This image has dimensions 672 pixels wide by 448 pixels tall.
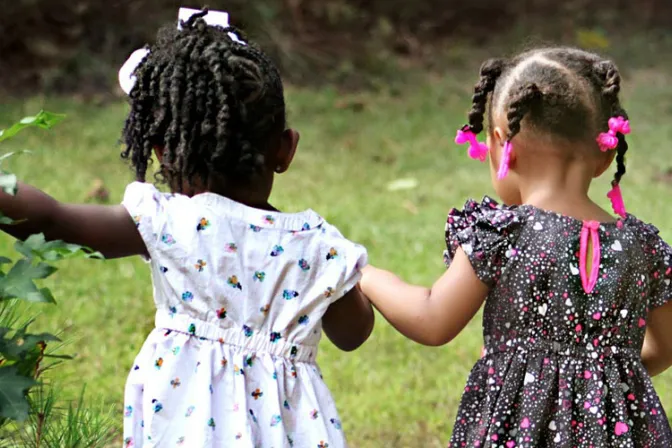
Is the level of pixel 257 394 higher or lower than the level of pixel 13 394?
higher

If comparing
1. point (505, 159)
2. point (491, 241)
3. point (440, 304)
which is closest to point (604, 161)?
point (505, 159)

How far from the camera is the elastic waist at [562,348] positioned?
2516 millimetres

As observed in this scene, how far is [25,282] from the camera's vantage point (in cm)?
193

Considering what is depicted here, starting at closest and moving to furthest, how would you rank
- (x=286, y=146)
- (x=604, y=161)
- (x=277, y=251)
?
1. (x=277, y=251)
2. (x=286, y=146)
3. (x=604, y=161)

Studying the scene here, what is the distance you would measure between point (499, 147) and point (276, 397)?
30.3 inches

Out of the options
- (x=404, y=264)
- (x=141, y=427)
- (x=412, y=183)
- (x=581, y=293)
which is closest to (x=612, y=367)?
(x=581, y=293)

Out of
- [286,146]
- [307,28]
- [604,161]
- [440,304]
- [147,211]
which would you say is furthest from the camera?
[307,28]

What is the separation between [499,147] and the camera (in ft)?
8.66

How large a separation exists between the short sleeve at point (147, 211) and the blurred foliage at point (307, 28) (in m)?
6.29

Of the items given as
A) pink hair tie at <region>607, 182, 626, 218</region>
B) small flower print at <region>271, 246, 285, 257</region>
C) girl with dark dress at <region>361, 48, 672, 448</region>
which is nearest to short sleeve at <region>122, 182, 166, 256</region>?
small flower print at <region>271, 246, 285, 257</region>

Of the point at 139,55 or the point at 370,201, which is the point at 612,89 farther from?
the point at 370,201

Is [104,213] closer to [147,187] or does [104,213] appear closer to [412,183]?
[147,187]

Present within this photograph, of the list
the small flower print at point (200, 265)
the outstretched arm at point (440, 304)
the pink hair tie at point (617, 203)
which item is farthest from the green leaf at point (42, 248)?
the pink hair tie at point (617, 203)

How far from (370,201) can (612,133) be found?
4.03 meters
